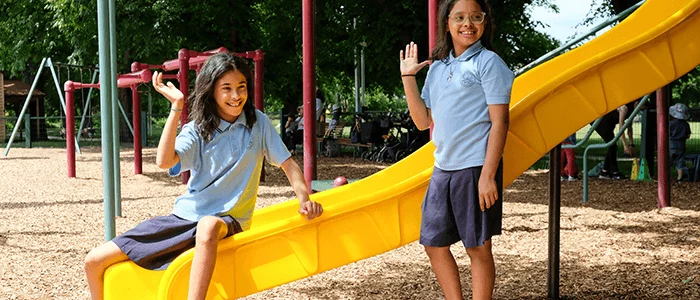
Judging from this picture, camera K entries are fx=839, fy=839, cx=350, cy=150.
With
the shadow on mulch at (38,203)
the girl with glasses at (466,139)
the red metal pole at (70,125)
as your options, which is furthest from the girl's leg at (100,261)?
the red metal pole at (70,125)

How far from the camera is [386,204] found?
12.2 ft

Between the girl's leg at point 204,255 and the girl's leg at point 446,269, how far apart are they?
0.89m

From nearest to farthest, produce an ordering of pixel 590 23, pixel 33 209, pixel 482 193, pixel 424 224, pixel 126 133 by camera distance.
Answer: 1. pixel 482 193
2. pixel 424 224
3. pixel 33 209
4. pixel 590 23
5. pixel 126 133

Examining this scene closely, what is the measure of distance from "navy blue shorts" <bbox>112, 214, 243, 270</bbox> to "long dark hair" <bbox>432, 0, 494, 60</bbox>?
110 cm

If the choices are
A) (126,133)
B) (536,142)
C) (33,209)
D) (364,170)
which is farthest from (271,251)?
(126,133)

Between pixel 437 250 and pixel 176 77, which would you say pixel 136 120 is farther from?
pixel 437 250

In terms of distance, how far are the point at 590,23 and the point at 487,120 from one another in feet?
56.1

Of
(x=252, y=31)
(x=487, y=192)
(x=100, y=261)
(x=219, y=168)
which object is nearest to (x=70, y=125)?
(x=252, y=31)

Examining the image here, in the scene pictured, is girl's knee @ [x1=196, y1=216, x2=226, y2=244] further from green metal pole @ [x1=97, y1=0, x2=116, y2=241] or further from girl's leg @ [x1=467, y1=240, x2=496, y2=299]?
green metal pole @ [x1=97, y1=0, x2=116, y2=241]

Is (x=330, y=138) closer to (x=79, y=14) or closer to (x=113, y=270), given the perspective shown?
(x=79, y=14)

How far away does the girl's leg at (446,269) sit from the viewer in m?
3.49

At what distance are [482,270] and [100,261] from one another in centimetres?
154

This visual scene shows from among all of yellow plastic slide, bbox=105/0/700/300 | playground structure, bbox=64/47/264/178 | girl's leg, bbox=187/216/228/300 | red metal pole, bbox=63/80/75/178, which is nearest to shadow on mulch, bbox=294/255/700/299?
yellow plastic slide, bbox=105/0/700/300

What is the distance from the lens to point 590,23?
63.7ft
